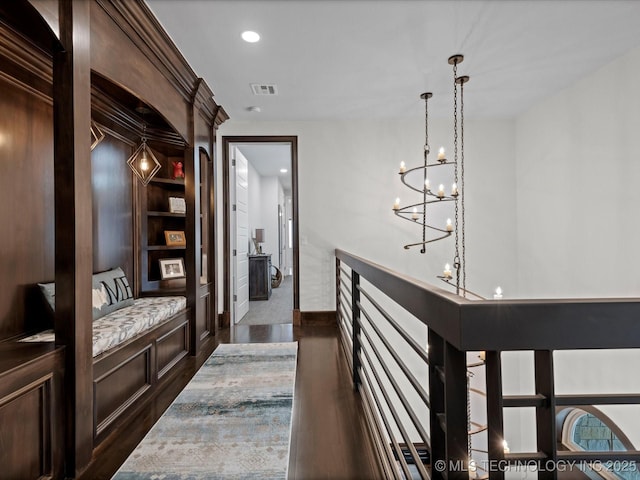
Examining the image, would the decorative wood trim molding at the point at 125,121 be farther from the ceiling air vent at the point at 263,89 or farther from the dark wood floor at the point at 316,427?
the dark wood floor at the point at 316,427

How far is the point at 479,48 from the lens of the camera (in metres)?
2.79

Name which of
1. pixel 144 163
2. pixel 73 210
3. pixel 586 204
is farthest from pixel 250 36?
pixel 586 204

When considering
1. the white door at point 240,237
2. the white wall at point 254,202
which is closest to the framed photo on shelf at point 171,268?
the white door at point 240,237

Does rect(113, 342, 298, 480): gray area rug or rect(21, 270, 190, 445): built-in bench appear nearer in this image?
rect(113, 342, 298, 480): gray area rug

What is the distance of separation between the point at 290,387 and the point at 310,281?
1.96 meters

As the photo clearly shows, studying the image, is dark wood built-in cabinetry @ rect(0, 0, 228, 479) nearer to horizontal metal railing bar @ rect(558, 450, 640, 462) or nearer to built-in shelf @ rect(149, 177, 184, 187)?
built-in shelf @ rect(149, 177, 184, 187)

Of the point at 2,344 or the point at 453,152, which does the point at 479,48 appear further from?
the point at 2,344

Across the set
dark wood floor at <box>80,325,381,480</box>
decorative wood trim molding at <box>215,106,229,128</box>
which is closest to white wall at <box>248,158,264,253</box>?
decorative wood trim molding at <box>215,106,229,128</box>

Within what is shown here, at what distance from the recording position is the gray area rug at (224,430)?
1731 millimetres

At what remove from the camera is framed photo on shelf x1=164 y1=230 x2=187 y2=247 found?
391cm

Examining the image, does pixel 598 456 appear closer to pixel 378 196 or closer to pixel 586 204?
pixel 586 204

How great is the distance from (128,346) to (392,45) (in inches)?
114

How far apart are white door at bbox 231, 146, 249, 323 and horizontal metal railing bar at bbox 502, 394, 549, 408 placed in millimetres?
4279

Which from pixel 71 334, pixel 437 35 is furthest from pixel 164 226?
pixel 437 35
